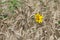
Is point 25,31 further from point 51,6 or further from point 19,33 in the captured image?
point 51,6

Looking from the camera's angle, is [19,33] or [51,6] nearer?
[19,33]

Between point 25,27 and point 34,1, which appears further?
point 34,1

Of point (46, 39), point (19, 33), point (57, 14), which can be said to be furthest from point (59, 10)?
point (19, 33)

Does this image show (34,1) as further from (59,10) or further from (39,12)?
(59,10)

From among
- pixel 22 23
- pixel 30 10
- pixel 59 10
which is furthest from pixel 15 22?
pixel 59 10

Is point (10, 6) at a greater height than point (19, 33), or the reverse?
point (10, 6)

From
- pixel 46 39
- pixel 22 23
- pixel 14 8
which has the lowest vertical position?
pixel 46 39
